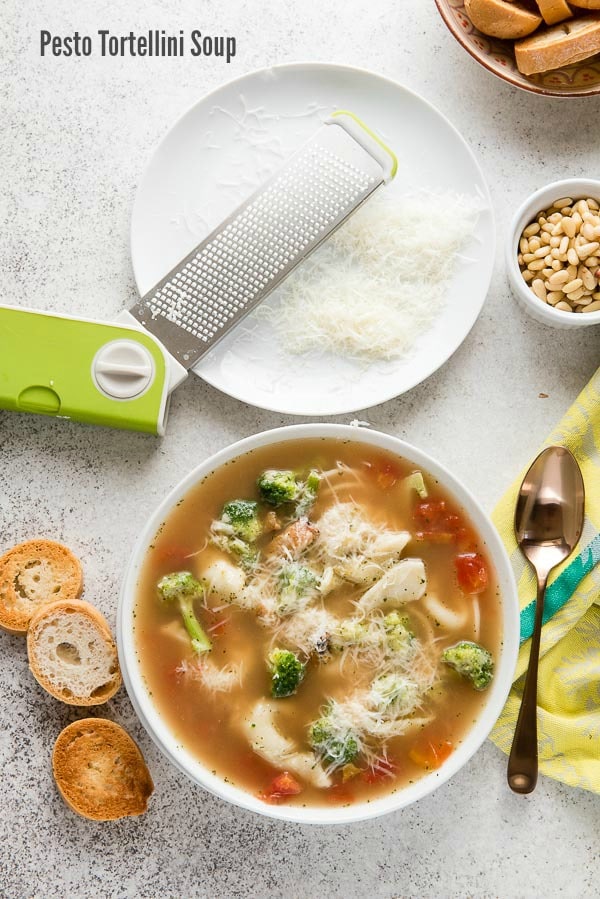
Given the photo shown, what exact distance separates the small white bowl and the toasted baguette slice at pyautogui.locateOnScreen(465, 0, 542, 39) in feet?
1.81

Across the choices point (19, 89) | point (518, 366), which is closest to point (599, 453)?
point (518, 366)

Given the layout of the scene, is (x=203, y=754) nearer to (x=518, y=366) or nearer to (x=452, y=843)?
(x=452, y=843)

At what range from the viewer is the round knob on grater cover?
2912 mm

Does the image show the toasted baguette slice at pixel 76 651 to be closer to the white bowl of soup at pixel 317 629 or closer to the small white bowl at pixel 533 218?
the white bowl of soup at pixel 317 629

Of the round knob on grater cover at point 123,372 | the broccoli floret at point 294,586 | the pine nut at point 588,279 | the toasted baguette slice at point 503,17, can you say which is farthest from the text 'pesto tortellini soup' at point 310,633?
the toasted baguette slice at point 503,17

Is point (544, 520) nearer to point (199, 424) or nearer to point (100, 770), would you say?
point (199, 424)

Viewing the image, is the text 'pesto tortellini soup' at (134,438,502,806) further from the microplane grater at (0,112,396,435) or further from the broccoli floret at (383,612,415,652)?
the microplane grater at (0,112,396,435)

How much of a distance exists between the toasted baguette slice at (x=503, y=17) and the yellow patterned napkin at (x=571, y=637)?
1.25 metres

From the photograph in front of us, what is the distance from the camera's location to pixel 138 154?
3.18 m

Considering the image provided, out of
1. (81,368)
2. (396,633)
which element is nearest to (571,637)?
(396,633)

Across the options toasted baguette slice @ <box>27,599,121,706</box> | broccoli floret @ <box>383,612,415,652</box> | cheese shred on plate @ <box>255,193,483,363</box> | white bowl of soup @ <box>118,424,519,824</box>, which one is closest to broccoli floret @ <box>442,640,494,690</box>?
white bowl of soup @ <box>118,424,519,824</box>

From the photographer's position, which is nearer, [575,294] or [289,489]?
[289,489]

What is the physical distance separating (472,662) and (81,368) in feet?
5.38

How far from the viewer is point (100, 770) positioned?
2.97 metres
